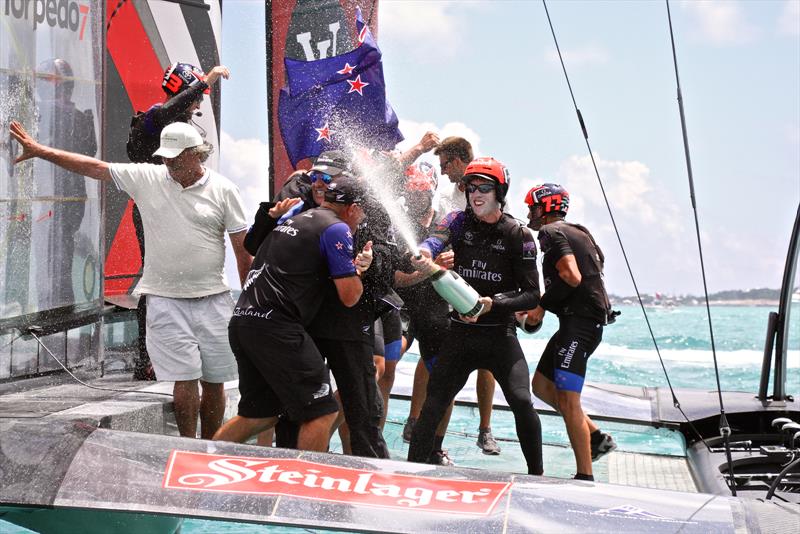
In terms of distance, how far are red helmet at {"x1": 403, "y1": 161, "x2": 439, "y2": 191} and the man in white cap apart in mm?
1211

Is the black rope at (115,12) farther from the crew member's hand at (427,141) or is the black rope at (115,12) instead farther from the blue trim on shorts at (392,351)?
the blue trim on shorts at (392,351)

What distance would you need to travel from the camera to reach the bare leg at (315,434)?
15.0ft

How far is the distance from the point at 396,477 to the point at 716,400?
454 centimetres

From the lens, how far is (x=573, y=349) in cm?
564

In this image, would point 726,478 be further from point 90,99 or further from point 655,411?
point 90,99

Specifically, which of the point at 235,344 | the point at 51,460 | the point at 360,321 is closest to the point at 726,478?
the point at 360,321

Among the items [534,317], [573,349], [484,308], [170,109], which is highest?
[170,109]

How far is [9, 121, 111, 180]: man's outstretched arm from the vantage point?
5148 mm

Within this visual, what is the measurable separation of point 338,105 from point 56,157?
3.77m

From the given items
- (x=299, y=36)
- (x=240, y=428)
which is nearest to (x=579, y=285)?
(x=240, y=428)

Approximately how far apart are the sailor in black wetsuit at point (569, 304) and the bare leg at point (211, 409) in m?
1.77

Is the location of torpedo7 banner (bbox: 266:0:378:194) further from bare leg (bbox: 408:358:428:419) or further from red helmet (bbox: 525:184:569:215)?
red helmet (bbox: 525:184:569:215)

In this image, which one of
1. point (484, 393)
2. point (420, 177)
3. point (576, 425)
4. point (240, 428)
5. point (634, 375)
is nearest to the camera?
point (240, 428)

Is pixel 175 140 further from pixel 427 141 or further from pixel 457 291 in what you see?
pixel 427 141
